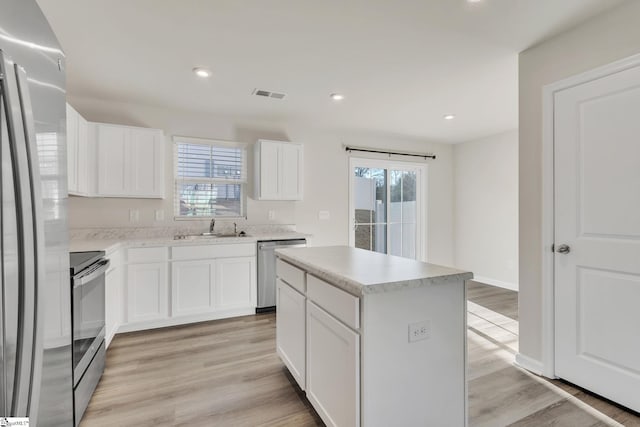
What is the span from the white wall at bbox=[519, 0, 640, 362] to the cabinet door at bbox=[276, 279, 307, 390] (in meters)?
1.74

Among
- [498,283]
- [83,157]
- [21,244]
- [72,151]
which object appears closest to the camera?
[21,244]

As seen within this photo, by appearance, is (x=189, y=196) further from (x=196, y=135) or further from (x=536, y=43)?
(x=536, y=43)

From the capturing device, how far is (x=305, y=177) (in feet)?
15.1

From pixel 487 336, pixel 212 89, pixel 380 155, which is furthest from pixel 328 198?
pixel 487 336

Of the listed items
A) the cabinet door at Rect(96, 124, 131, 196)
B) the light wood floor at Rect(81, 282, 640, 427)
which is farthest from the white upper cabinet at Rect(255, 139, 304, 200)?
the light wood floor at Rect(81, 282, 640, 427)

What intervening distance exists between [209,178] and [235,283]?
56.7 inches

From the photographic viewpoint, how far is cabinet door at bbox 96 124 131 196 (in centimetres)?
325

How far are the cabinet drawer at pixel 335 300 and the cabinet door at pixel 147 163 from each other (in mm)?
2547

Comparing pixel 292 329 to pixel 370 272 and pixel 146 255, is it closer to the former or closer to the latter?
pixel 370 272

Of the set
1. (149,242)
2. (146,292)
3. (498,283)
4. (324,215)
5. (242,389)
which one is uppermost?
(324,215)

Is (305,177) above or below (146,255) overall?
above

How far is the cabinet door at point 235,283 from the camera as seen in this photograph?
3.46 meters

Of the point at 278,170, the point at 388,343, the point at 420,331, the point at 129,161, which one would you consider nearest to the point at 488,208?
the point at 278,170

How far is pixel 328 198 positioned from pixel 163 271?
2484mm
